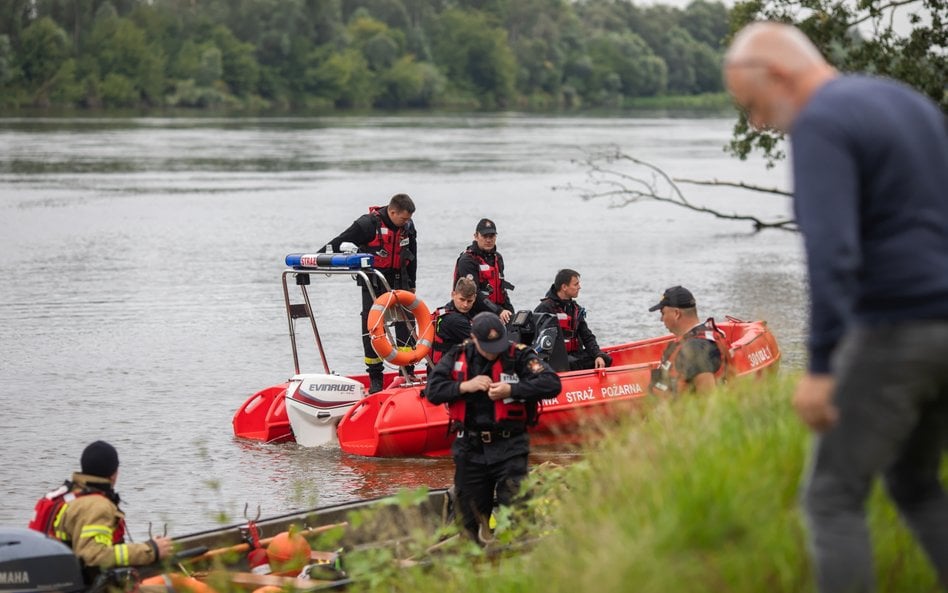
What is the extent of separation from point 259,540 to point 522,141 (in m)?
58.0

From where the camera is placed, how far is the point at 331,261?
1023cm

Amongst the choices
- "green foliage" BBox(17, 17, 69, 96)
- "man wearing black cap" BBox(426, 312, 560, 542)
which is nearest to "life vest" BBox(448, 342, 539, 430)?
"man wearing black cap" BBox(426, 312, 560, 542)

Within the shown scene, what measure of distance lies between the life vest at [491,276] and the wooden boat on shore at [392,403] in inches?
28.6

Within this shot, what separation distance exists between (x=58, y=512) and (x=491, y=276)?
18.7 ft

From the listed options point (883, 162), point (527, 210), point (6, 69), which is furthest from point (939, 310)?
point (6, 69)

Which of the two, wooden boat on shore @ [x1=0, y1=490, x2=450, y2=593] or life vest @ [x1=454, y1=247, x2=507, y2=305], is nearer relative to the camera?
wooden boat on shore @ [x1=0, y1=490, x2=450, y2=593]

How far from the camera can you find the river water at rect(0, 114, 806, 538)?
10789 mm

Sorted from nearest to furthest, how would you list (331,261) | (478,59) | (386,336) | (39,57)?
(331,261) < (386,336) < (39,57) < (478,59)

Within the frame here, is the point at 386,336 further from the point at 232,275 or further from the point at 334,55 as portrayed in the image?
the point at 334,55

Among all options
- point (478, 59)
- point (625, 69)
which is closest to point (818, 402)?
point (478, 59)

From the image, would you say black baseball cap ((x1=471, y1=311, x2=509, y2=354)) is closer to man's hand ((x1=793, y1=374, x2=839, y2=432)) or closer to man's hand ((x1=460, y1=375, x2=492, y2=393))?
man's hand ((x1=460, y1=375, x2=492, y2=393))

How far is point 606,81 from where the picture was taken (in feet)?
391

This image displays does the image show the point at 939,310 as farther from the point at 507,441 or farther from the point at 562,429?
the point at 562,429

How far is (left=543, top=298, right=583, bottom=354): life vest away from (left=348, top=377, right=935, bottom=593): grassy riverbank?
5.80 m
